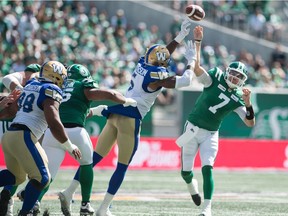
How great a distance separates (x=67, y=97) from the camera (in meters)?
8.89

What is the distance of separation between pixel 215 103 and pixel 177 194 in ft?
9.77

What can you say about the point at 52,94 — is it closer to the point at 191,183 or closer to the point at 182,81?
the point at 182,81

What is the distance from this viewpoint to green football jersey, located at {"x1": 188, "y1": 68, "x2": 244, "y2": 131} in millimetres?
9781

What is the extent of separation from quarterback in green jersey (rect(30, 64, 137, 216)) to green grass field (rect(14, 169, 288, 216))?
658mm

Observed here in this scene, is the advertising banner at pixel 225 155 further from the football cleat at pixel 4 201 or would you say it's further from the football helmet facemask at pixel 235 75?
the football cleat at pixel 4 201

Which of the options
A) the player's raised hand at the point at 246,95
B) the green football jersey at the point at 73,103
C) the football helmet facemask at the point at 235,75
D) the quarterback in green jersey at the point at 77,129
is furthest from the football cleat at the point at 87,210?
the football helmet facemask at the point at 235,75

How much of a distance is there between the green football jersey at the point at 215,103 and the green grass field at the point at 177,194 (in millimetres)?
1095

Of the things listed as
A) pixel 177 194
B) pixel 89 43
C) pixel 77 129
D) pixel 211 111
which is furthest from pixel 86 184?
pixel 89 43

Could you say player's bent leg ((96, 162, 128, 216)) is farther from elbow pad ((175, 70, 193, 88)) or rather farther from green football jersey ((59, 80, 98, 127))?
elbow pad ((175, 70, 193, 88))

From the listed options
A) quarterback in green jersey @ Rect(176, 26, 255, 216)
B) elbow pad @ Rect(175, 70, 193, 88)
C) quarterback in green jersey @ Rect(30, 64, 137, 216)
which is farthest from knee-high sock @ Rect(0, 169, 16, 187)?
quarterback in green jersey @ Rect(176, 26, 255, 216)

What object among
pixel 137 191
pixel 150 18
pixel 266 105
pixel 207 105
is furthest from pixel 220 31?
pixel 207 105

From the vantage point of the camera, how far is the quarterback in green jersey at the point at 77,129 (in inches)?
345

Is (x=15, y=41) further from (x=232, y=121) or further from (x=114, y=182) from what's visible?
(x=114, y=182)

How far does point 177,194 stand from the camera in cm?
1242
